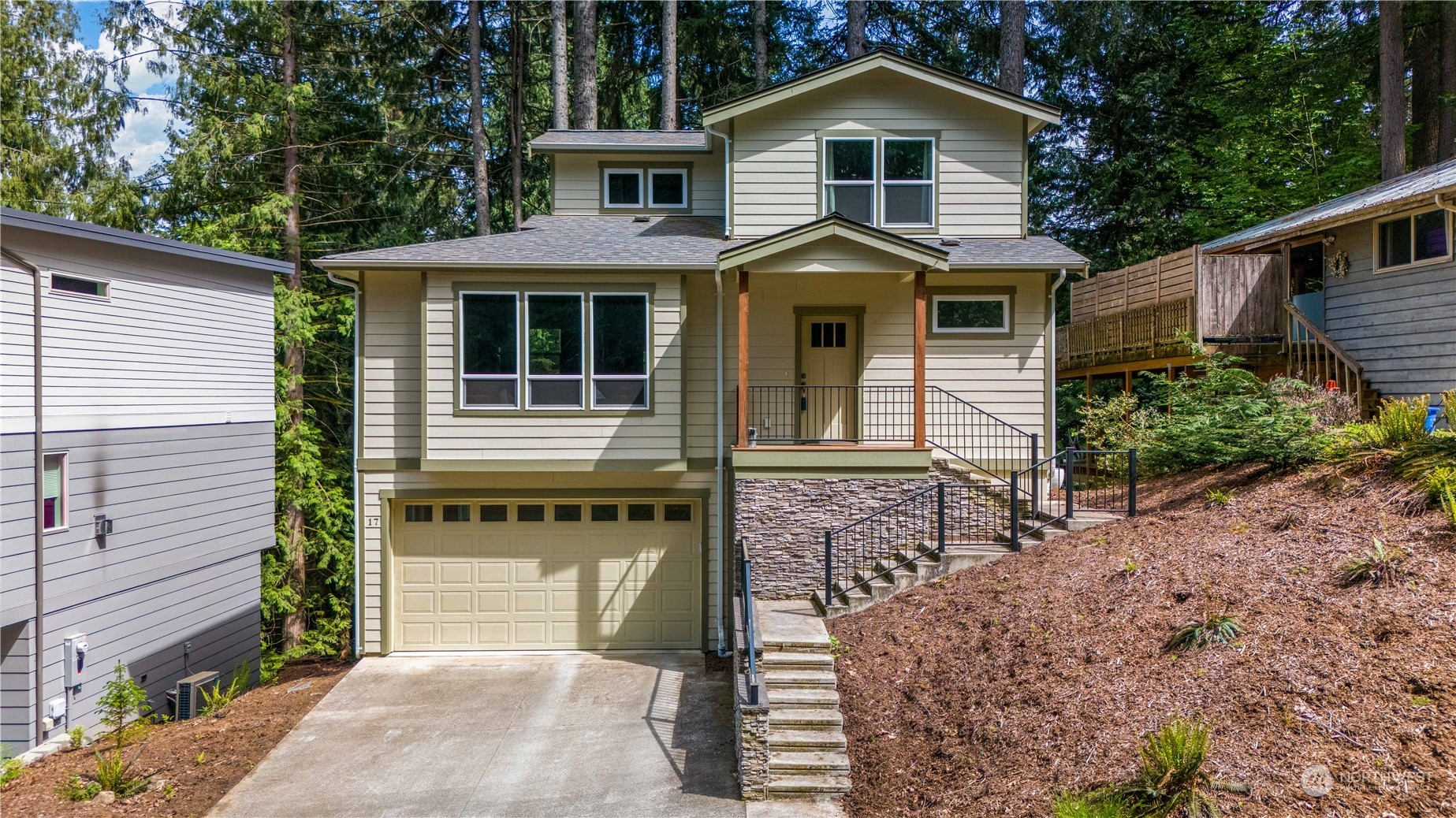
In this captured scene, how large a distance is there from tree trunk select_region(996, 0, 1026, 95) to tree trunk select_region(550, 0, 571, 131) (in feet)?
34.1

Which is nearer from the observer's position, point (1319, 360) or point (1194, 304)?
point (1319, 360)

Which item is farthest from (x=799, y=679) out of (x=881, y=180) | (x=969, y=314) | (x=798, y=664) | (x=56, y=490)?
(x=56, y=490)

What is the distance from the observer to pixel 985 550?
9836 millimetres

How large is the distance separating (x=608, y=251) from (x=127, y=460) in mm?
6938

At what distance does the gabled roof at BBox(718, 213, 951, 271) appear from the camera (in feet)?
34.6

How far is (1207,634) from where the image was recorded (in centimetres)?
A: 668

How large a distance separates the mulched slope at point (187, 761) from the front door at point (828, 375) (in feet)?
25.0

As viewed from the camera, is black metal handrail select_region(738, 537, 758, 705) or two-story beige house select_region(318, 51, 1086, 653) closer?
black metal handrail select_region(738, 537, 758, 705)

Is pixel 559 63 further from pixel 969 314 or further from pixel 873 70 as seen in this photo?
pixel 969 314

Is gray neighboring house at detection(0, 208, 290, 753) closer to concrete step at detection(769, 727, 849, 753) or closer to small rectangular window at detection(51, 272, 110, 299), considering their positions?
small rectangular window at detection(51, 272, 110, 299)

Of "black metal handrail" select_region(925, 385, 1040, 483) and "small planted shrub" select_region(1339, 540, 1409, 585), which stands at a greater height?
"black metal handrail" select_region(925, 385, 1040, 483)

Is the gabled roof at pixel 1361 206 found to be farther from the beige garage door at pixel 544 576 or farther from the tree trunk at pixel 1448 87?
the beige garage door at pixel 544 576

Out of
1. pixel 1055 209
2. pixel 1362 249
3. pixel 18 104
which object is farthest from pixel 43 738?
pixel 1055 209

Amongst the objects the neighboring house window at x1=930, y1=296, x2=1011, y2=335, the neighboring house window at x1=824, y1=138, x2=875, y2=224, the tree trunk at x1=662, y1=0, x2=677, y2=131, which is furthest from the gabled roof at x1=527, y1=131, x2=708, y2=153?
the neighboring house window at x1=930, y1=296, x2=1011, y2=335
